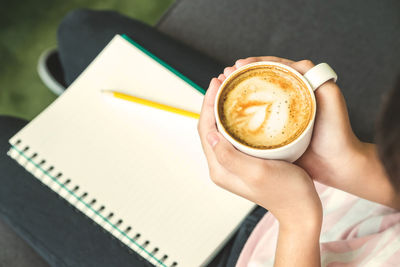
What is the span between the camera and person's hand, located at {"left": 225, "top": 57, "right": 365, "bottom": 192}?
0.55 metres

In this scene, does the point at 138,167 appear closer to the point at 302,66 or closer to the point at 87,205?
the point at 87,205

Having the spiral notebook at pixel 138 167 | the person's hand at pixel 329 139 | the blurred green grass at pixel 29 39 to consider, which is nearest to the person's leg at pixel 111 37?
the spiral notebook at pixel 138 167

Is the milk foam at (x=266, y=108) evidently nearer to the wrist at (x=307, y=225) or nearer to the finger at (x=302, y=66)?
the finger at (x=302, y=66)

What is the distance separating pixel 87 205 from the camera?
26.1 inches

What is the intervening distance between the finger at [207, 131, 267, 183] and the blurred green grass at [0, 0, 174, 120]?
3.61ft

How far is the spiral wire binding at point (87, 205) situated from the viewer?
0.65m

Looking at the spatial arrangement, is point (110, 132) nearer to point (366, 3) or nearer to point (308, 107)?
point (308, 107)

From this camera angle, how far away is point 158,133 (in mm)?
701

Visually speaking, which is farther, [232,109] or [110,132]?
[110,132]

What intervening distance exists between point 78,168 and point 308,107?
430 mm

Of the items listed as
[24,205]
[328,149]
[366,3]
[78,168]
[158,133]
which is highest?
[366,3]

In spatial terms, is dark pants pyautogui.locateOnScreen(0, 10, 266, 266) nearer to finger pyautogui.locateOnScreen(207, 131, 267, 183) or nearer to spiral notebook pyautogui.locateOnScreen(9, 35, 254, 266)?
spiral notebook pyautogui.locateOnScreen(9, 35, 254, 266)

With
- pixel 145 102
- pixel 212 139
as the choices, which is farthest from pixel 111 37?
pixel 212 139

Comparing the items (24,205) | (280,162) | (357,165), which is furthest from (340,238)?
(24,205)
